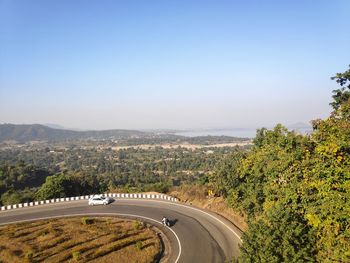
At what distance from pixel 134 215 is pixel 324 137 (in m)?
22.6

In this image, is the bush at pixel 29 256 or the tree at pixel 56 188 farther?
the tree at pixel 56 188

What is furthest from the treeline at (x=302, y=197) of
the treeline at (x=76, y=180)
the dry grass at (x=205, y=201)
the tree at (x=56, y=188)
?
the tree at (x=56, y=188)

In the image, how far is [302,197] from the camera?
22.8 m

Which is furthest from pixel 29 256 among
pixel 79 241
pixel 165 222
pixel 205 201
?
pixel 205 201

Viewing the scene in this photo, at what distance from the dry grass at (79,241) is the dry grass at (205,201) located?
9.70 meters

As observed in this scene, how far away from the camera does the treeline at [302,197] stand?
17281 mm

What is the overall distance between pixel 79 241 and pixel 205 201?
1754 cm

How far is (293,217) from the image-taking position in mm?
20250

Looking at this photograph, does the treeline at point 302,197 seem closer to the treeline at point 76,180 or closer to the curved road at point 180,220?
the curved road at point 180,220

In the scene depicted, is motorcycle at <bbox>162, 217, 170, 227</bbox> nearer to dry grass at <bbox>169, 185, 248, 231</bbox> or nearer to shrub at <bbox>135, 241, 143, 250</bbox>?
shrub at <bbox>135, 241, 143, 250</bbox>

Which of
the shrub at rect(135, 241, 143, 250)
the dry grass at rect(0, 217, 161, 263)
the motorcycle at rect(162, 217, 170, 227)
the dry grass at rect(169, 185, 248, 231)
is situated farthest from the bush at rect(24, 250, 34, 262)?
the dry grass at rect(169, 185, 248, 231)

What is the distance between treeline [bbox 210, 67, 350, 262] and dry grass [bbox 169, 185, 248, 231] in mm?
1346

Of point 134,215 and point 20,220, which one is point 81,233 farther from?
point 20,220

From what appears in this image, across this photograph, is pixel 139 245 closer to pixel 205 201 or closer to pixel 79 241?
pixel 79 241
